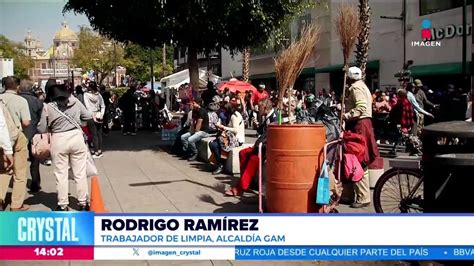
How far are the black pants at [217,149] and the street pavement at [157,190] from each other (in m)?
0.30

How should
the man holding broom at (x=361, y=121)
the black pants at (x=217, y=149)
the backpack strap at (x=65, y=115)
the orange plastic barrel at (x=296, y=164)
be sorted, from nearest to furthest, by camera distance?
the orange plastic barrel at (x=296, y=164)
the backpack strap at (x=65, y=115)
the man holding broom at (x=361, y=121)
the black pants at (x=217, y=149)

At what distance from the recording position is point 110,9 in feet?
35.2

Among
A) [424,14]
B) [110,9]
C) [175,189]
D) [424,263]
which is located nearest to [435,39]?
[424,14]

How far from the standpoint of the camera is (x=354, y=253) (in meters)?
3.75

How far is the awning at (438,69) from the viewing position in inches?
778

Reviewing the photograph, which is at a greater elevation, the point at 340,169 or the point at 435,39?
the point at 435,39

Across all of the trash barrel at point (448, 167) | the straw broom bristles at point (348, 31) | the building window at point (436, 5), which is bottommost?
the trash barrel at point (448, 167)

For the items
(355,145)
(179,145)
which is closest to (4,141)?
(355,145)

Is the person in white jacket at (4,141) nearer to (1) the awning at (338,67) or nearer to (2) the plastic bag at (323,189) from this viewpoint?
(2) the plastic bag at (323,189)

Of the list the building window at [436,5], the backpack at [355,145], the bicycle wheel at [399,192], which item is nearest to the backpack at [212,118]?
the backpack at [355,145]

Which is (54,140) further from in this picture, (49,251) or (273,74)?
(273,74)

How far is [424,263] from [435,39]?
807 inches

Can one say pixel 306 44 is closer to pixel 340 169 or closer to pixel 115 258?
pixel 340 169

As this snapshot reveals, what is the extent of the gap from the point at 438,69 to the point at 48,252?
66.6 feet
